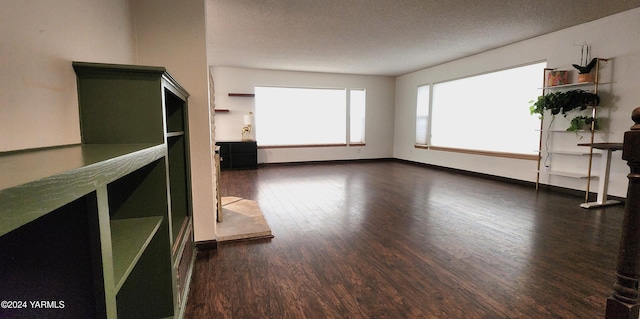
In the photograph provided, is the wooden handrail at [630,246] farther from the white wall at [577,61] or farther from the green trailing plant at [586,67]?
the green trailing plant at [586,67]

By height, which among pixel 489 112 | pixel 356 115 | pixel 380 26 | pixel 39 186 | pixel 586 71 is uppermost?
pixel 380 26

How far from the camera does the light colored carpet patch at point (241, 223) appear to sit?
9.37 ft

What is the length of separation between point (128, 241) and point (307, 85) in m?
7.20

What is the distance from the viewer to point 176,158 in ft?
7.25

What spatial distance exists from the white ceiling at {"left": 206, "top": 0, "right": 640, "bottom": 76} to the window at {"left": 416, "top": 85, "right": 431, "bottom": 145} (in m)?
1.36

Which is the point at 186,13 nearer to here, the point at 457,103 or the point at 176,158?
the point at 176,158

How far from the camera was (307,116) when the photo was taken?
26.6 feet

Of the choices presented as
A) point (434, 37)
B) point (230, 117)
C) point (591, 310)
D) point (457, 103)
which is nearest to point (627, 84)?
point (434, 37)

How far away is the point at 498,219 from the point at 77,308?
3.77m

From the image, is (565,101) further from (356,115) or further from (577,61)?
(356,115)

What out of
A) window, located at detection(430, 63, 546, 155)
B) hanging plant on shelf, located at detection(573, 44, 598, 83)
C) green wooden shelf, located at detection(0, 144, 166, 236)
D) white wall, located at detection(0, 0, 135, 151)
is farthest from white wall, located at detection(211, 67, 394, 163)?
green wooden shelf, located at detection(0, 144, 166, 236)

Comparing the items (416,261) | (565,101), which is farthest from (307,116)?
(416,261)

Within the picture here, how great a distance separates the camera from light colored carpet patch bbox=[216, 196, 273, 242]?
112 inches

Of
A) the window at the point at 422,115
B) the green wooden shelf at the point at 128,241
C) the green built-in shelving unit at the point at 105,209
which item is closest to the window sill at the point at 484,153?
the window at the point at 422,115
